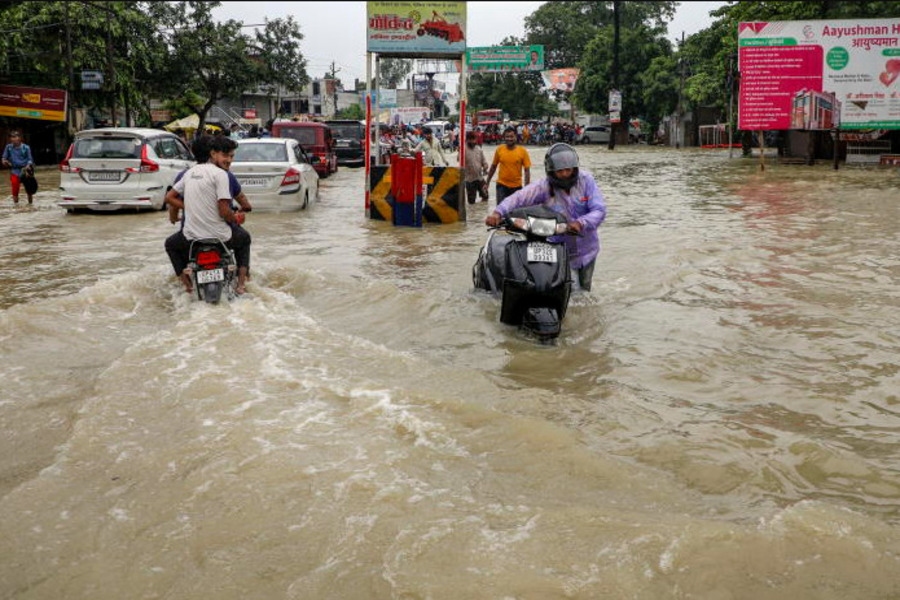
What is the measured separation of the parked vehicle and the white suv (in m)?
44.2

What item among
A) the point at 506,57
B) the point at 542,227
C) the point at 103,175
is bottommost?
the point at 542,227

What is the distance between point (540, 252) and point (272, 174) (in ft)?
31.2

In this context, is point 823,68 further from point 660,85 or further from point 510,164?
point 660,85

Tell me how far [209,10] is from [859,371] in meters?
42.6

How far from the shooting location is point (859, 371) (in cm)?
570

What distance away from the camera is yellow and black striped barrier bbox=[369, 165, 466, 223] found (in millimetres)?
13461

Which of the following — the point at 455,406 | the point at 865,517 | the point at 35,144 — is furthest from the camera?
the point at 35,144

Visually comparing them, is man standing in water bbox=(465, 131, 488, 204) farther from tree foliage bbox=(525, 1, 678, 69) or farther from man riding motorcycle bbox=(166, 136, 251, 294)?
tree foliage bbox=(525, 1, 678, 69)

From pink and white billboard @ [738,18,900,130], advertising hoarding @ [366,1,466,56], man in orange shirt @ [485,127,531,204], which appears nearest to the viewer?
man in orange shirt @ [485,127,531,204]

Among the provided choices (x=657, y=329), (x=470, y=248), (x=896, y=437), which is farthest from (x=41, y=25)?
(x=896, y=437)

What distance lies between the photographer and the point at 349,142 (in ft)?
100

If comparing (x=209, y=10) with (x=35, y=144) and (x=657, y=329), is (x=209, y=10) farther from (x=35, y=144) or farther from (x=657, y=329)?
(x=657, y=329)

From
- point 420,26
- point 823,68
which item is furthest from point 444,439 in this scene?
point 823,68

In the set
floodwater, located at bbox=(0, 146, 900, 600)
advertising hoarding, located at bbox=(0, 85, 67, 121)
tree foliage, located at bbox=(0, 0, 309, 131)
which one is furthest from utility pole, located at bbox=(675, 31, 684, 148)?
floodwater, located at bbox=(0, 146, 900, 600)
